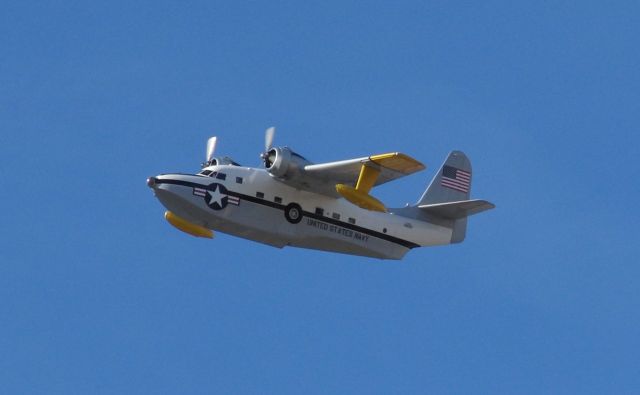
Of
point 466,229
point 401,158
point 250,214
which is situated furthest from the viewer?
point 466,229

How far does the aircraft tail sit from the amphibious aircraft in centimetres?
14

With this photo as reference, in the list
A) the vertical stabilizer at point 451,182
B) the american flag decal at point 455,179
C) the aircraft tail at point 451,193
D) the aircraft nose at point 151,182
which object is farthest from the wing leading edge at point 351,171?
the american flag decal at point 455,179

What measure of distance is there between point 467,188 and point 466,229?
231cm

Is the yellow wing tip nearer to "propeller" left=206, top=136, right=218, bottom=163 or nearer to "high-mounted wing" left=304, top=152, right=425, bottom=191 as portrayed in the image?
"high-mounted wing" left=304, top=152, right=425, bottom=191

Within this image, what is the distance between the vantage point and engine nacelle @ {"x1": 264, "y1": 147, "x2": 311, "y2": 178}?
1540 inches

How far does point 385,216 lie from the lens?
136 ft

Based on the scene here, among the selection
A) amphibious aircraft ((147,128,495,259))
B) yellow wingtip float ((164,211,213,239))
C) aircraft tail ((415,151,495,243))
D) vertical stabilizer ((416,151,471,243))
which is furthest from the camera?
vertical stabilizer ((416,151,471,243))

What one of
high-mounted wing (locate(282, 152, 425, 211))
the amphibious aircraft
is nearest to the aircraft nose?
the amphibious aircraft

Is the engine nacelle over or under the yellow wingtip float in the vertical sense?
over

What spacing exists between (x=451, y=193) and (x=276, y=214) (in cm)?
773

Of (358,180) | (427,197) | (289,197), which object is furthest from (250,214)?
(427,197)

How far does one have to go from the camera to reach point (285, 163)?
39.1m

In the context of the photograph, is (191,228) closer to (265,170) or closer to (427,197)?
(265,170)

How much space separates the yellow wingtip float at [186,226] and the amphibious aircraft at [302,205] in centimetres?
3
